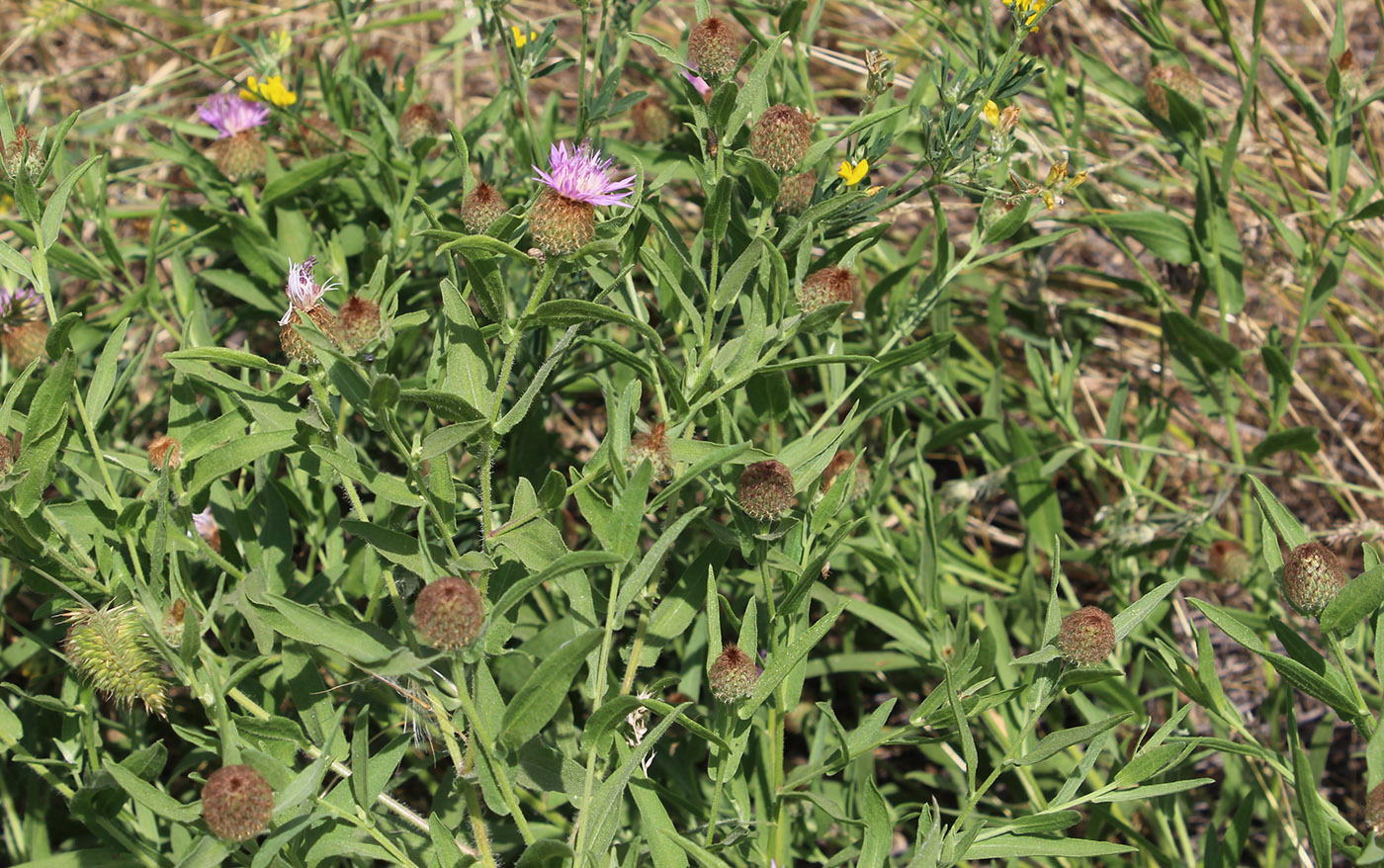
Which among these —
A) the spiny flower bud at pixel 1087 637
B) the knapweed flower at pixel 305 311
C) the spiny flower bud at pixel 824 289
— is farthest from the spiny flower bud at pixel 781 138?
the spiny flower bud at pixel 1087 637

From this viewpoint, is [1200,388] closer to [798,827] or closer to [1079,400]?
[1079,400]

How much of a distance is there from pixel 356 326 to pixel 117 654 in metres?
0.70

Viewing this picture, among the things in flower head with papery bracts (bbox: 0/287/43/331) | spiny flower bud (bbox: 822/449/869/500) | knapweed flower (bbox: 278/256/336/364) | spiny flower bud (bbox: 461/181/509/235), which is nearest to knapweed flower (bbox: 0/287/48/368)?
flower head with papery bracts (bbox: 0/287/43/331)

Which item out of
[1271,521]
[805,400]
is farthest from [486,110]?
[1271,521]

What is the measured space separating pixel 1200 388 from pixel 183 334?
2.32 metres

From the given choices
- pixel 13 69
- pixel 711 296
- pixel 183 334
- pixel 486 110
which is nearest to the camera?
pixel 711 296

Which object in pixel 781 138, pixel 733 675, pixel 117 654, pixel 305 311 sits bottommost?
pixel 117 654

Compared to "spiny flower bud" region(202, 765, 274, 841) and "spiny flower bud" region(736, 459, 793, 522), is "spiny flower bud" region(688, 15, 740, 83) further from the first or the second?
"spiny flower bud" region(202, 765, 274, 841)

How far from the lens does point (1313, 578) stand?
1676 millimetres

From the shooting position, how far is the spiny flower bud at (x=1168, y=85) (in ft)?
8.68

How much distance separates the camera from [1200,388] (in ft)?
9.21

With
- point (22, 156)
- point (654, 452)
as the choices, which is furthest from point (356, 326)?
point (22, 156)

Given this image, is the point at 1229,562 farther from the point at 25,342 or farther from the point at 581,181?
the point at 25,342

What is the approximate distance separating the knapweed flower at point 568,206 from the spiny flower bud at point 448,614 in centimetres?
50
